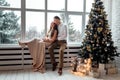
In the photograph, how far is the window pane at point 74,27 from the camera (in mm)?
6227

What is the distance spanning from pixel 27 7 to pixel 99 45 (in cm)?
245

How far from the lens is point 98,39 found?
17.4ft

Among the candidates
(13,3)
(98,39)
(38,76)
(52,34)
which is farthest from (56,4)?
(38,76)

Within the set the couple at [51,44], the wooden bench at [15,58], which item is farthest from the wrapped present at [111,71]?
the wooden bench at [15,58]

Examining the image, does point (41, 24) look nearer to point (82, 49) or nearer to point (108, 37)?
point (82, 49)

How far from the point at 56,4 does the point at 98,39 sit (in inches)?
70.7

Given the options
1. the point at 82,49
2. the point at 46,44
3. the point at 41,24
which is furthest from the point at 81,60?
the point at 41,24

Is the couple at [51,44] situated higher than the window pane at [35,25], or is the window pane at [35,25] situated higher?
the window pane at [35,25]

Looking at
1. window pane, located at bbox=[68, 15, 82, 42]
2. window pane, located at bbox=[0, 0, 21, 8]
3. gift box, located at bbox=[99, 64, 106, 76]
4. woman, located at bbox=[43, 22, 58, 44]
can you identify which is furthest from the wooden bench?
gift box, located at bbox=[99, 64, 106, 76]

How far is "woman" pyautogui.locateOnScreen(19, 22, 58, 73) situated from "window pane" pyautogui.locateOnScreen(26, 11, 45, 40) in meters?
0.47

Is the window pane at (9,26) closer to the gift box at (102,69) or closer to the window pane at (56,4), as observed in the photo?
the window pane at (56,4)

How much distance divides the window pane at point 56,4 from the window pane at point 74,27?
444 mm

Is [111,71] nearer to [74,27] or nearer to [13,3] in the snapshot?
[74,27]

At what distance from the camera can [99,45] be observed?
5.32m
